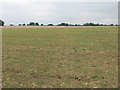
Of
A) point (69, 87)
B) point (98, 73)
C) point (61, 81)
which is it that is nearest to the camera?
point (69, 87)

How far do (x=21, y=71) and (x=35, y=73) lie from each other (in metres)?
0.71

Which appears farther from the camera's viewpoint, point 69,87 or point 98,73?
point 98,73

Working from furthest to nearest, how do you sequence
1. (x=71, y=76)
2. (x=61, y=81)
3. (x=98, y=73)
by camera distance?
(x=98, y=73)
(x=71, y=76)
(x=61, y=81)

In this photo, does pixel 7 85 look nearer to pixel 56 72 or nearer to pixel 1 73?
pixel 1 73

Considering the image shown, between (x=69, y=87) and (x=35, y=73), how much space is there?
6.90 ft

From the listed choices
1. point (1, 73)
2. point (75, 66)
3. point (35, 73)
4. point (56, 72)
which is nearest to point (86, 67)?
point (75, 66)

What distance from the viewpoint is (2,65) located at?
9320 millimetres

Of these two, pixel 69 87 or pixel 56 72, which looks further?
pixel 56 72

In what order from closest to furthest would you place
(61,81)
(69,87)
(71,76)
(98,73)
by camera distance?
(69,87) < (61,81) < (71,76) < (98,73)

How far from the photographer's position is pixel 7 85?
20.9 feet

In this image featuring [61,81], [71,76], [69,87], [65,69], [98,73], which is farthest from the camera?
[65,69]

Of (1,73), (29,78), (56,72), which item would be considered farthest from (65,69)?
(1,73)

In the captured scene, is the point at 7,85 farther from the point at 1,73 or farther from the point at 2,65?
the point at 2,65

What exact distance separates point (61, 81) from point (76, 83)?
0.55 m
